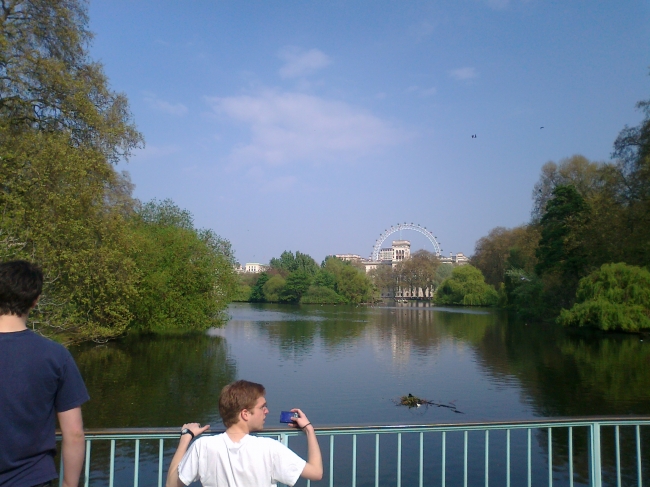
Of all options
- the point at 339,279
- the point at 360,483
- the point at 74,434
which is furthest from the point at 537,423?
the point at 339,279

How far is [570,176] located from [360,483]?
164 ft

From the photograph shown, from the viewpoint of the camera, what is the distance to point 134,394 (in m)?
18.4

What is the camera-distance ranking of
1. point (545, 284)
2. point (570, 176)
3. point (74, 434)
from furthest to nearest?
point (570, 176) → point (545, 284) → point (74, 434)

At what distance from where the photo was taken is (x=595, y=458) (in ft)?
13.7

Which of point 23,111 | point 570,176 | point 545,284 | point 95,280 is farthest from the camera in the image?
point 570,176

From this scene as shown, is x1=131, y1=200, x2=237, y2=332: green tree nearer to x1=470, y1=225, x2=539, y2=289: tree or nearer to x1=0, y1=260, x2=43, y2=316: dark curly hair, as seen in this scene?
x1=0, y1=260, x2=43, y2=316: dark curly hair

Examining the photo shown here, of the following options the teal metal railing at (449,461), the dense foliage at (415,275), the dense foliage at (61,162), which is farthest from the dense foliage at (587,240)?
the dense foliage at (415,275)

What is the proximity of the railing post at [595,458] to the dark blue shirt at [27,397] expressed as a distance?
359 centimetres

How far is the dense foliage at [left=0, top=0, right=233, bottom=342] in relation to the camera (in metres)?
16.0

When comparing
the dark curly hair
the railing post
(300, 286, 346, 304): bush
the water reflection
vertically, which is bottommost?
the water reflection

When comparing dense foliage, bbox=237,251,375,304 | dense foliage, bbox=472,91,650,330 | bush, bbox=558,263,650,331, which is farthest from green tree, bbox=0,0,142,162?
dense foliage, bbox=237,251,375,304

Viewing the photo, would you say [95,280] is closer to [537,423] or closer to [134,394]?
[134,394]

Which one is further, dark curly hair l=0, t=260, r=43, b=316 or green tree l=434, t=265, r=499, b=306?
green tree l=434, t=265, r=499, b=306

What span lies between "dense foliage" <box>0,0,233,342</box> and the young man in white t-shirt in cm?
1320
